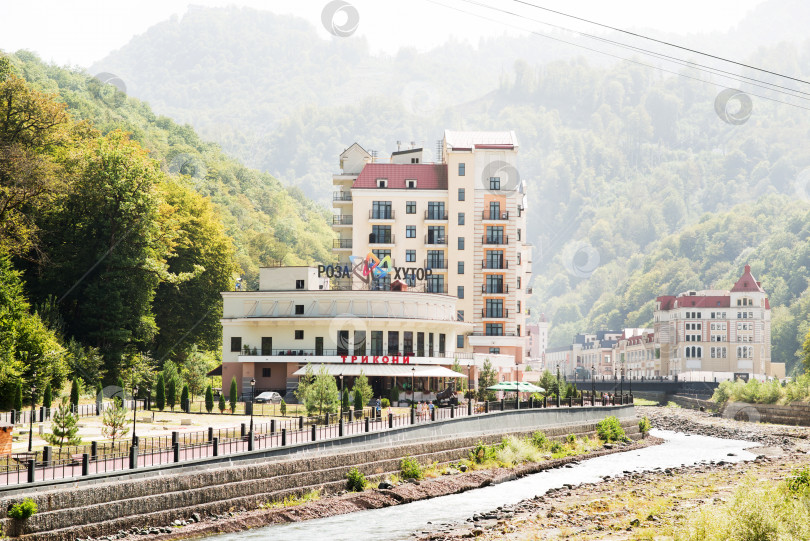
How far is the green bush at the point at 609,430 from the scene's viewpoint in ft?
243

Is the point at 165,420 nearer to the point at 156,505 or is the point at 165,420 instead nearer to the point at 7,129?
the point at 156,505

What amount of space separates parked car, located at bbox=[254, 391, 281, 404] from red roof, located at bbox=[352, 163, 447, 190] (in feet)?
104

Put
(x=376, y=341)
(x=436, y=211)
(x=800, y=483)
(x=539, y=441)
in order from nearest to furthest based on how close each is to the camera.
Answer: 1. (x=800, y=483)
2. (x=539, y=441)
3. (x=376, y=341)
4. (x=436, y=211)

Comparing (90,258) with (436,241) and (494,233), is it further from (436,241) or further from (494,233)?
(494,233)

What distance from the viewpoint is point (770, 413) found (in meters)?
108

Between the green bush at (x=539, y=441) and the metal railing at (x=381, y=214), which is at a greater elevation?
the metal railing at (x=381, y=214)

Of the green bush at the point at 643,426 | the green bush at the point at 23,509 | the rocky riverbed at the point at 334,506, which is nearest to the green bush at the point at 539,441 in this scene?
the rocky riverbed at the point at 334,506

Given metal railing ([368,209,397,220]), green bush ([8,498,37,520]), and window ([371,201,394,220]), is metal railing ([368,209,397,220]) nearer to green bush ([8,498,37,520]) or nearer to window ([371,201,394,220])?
window ([371,201,394,220])

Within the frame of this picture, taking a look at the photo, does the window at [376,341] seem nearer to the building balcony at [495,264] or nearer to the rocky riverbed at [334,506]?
the building balcony at [495,264]

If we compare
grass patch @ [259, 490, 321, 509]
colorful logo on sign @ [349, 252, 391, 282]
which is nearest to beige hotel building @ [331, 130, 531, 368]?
colorful logo on sign @ [349, 252, 391, 282]

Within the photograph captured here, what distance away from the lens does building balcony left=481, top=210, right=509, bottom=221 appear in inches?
3925

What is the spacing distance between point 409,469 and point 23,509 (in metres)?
23.1

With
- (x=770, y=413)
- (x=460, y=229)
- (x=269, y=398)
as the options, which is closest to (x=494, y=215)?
(x=460, y=229)

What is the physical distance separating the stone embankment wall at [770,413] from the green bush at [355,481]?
71.4 meters
